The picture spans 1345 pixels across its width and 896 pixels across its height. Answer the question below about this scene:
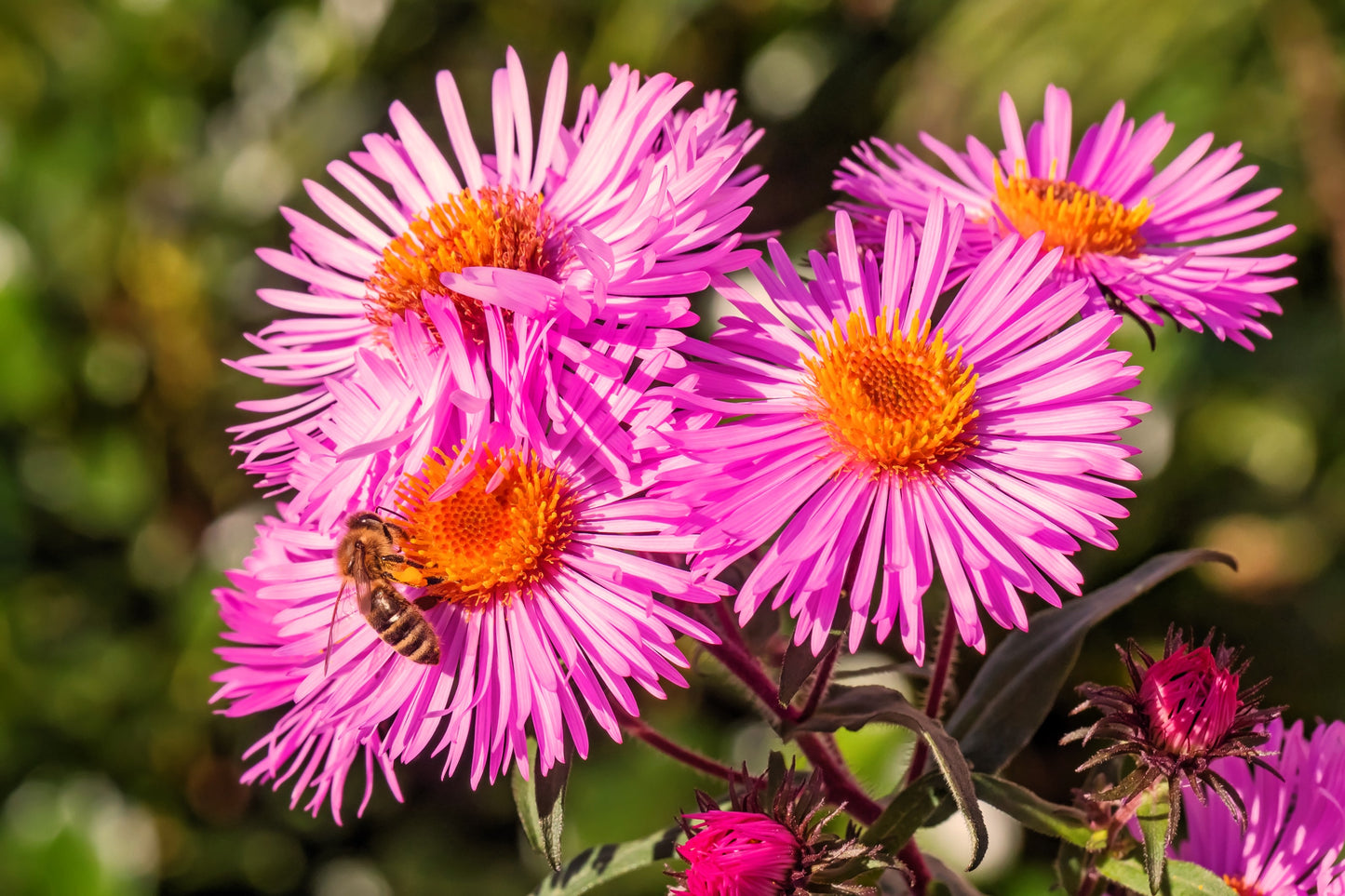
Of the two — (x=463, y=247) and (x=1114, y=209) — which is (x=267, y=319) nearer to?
(x=463, y=247)

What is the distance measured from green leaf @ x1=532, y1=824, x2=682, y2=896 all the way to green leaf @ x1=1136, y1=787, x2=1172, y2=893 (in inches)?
16.5

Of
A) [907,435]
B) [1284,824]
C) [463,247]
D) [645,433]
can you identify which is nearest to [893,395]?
[907,435]

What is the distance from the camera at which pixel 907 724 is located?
38.9 inches

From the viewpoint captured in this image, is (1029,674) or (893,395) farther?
(1029,674)

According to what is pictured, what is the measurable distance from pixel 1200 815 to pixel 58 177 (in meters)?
3.29

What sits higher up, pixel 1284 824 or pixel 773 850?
pixel 1284 824

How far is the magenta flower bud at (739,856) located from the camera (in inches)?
32.9

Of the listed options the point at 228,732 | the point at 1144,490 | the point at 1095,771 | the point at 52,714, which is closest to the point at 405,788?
the point at 228,732

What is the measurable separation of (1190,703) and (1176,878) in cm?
19

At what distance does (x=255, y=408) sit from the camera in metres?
1.08

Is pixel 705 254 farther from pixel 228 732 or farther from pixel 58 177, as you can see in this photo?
pixel 58 177

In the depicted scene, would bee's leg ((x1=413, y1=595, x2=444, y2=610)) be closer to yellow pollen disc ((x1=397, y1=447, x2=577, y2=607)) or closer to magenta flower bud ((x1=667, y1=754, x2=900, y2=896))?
yellow pollen disc ((x1=397, y1=447, x2=577, y2=607))

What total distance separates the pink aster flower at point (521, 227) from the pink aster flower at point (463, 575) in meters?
0.07

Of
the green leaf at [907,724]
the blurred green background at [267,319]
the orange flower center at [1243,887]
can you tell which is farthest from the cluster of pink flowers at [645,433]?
the blurred green background at [267,319]
